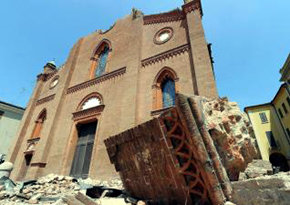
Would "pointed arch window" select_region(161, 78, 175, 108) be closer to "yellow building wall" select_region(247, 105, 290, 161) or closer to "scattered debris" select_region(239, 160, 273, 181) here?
"scattered debris" select_region(239, 160, 273, 181)

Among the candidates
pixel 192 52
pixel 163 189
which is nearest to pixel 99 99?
pixel 192 52

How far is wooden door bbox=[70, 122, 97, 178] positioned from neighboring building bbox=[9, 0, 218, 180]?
6 centimetres

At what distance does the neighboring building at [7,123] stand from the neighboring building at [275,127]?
2775 centimetres

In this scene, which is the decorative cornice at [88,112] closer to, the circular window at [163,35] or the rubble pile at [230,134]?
the circular window at [163,35]

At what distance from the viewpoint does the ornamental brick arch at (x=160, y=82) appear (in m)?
9.00

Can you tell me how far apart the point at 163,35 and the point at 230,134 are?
30.2 feet

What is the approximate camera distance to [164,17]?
1178 cm

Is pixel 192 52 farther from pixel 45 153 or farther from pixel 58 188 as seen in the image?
pixel 45 153

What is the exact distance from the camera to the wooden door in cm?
968

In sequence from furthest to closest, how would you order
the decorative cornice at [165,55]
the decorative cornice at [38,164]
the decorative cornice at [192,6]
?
1. the decorative cornice at [38,164]
2. the decorative cornice at [192,6]
3. the decorative cornice at [165,55]

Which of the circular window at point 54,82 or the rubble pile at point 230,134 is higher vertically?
the circular window at point 54,82

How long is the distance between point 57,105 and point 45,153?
3.37 m

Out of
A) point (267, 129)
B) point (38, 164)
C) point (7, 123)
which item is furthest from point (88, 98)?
point (267, 129)

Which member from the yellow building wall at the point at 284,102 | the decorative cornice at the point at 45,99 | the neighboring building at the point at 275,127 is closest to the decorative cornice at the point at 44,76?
the decorative cornice at the point at 45,99
